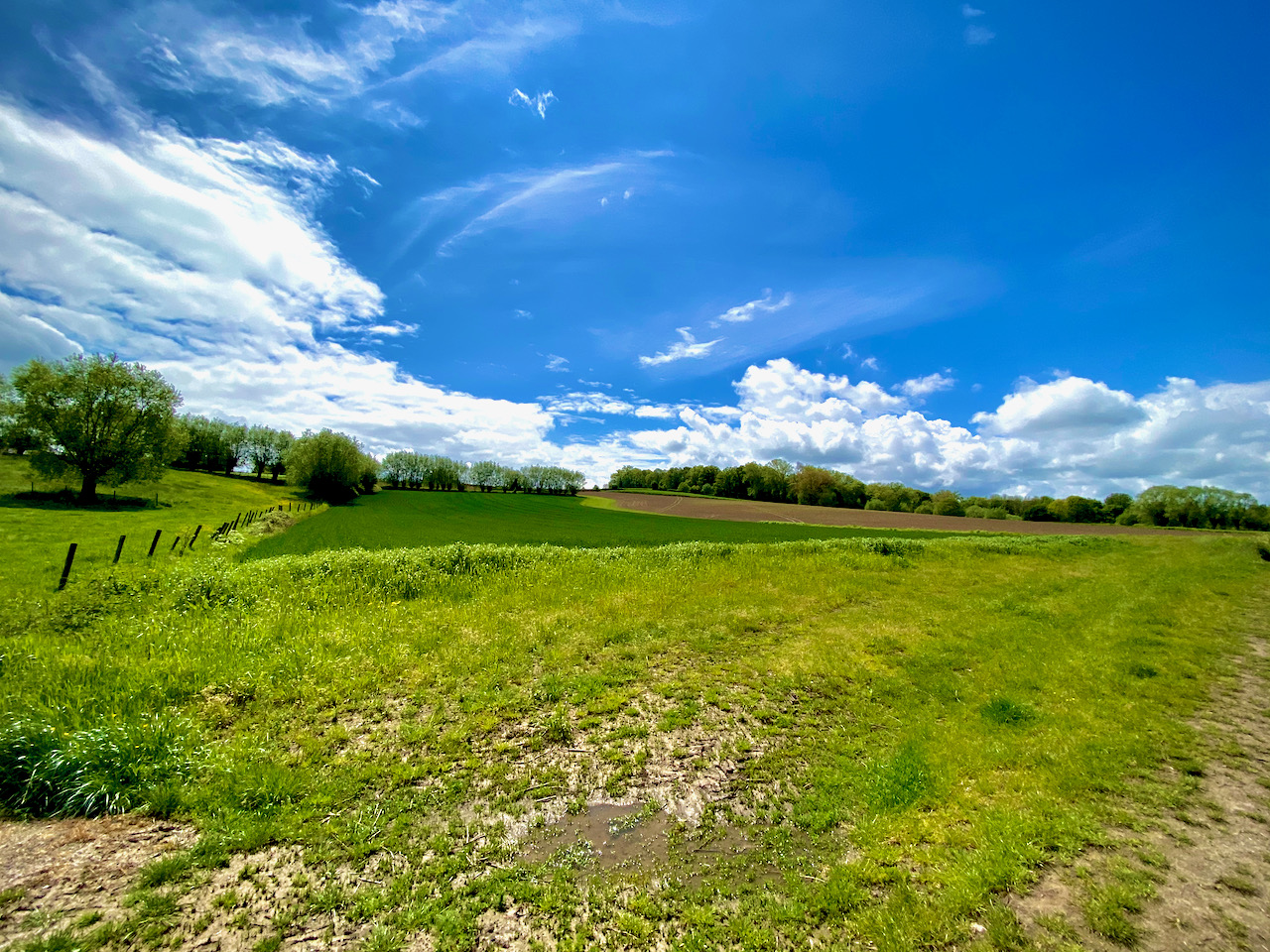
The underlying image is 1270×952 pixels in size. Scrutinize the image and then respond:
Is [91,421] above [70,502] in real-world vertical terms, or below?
above

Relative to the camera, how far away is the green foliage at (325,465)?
79.9 m

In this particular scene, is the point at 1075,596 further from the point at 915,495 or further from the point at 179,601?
the point at 915,495

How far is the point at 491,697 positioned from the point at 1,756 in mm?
6100

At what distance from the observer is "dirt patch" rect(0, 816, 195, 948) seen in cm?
408

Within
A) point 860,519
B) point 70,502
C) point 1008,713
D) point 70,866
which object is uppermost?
point 860,519

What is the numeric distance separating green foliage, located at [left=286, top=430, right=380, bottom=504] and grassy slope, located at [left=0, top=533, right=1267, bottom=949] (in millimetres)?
75349

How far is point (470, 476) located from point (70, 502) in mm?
99722

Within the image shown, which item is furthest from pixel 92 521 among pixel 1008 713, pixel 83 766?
pixel 1008 713

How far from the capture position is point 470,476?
472 feet

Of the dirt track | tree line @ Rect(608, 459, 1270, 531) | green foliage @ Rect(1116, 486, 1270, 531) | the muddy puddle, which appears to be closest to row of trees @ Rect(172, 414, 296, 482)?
the dirt track

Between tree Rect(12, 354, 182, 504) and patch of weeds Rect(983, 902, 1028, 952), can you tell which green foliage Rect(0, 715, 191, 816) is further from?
tree Rect(12, 354, 182, 504)

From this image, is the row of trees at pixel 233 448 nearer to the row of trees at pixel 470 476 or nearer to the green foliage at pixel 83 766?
the row of trees at pixel 470 476

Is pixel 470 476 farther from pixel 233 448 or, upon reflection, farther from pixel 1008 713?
pixel 1008 713

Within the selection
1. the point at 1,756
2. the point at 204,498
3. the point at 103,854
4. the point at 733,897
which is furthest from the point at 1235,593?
the point at 204,498
